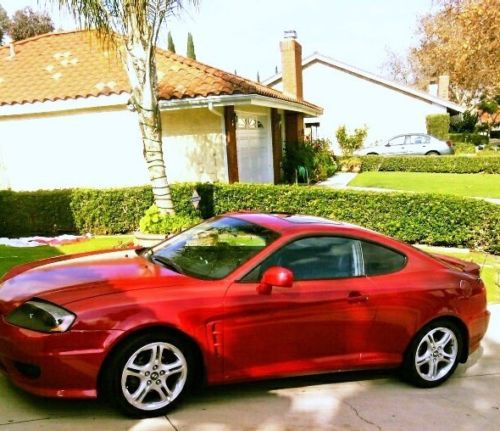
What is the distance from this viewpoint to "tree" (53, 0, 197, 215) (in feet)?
28.8

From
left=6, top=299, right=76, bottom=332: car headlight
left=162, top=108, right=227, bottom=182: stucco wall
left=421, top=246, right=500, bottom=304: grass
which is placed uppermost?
left=162, top=108, right=227, bottom=182: stucco wall

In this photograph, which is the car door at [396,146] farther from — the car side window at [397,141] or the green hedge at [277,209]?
the green hedge at [277,209]

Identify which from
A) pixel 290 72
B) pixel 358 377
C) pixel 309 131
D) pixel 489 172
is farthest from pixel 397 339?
pixel 309 131

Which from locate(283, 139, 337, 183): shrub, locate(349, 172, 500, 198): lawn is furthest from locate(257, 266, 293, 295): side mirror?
locate(283, 139, 337, 183): shrub

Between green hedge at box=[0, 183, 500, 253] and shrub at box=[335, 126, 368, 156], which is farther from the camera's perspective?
shrub at box=[335, 126, 368, 156]

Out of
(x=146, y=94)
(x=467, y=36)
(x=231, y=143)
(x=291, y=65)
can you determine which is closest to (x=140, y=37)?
(x=146, y=94)

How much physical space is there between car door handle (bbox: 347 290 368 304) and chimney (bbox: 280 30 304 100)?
64.4ft

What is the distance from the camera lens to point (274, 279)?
400 centimetres

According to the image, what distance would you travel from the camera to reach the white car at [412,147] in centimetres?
2894

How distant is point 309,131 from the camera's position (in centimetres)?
3369

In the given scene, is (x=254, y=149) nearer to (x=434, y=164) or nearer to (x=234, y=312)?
(x=434, y=164)

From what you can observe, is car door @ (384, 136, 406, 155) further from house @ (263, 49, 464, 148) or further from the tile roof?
the tile roof

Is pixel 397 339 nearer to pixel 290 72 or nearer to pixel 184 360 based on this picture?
pixel 184 360

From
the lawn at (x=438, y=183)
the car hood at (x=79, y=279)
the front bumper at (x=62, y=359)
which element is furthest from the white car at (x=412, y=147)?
the front bumper at (x=62, y=359)
